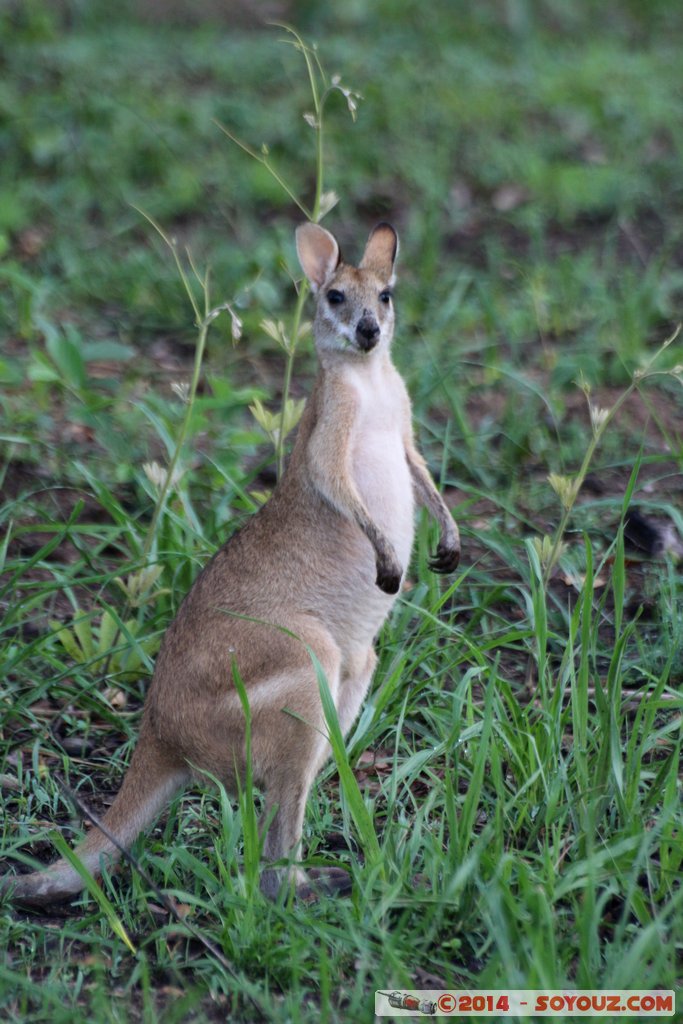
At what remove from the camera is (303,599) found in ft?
9.98

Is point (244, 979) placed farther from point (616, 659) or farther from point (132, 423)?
point (132, 423)

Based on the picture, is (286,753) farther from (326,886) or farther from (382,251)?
(382,251)

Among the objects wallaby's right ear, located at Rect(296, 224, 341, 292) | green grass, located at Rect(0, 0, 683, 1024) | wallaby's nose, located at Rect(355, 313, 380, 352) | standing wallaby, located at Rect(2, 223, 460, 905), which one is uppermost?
wallaby's right ear, located at Rect(296, 224, 341, 292)

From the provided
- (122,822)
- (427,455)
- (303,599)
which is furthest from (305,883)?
(427,455)

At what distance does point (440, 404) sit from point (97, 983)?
2.98 metres

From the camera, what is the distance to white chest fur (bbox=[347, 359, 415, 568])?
3.20 m

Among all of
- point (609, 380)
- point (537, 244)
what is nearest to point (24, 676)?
point (609, 380)

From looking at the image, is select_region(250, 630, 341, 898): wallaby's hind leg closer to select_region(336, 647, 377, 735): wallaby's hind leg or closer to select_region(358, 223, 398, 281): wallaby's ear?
select_region(336, 647, 377, 735): wallaby's hind leg

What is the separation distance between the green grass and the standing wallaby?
0.43 feet

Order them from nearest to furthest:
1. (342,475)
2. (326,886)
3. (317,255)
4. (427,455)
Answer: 1. (326,886)
2. (342,475)
3. (317,255)
4. (427,455)

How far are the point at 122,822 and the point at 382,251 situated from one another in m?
1.61

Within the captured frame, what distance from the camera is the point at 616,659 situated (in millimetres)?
2803

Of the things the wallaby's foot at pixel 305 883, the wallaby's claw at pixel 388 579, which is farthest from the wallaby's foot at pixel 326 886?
the wallaby's claw at pixel 388 579

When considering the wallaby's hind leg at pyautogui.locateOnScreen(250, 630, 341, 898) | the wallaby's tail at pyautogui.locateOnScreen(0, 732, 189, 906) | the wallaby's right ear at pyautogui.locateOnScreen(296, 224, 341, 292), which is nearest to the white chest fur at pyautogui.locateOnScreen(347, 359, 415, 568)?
the wallaby's right ear at pyautogui.locateOnScreen(296, 224, 341, 292)
